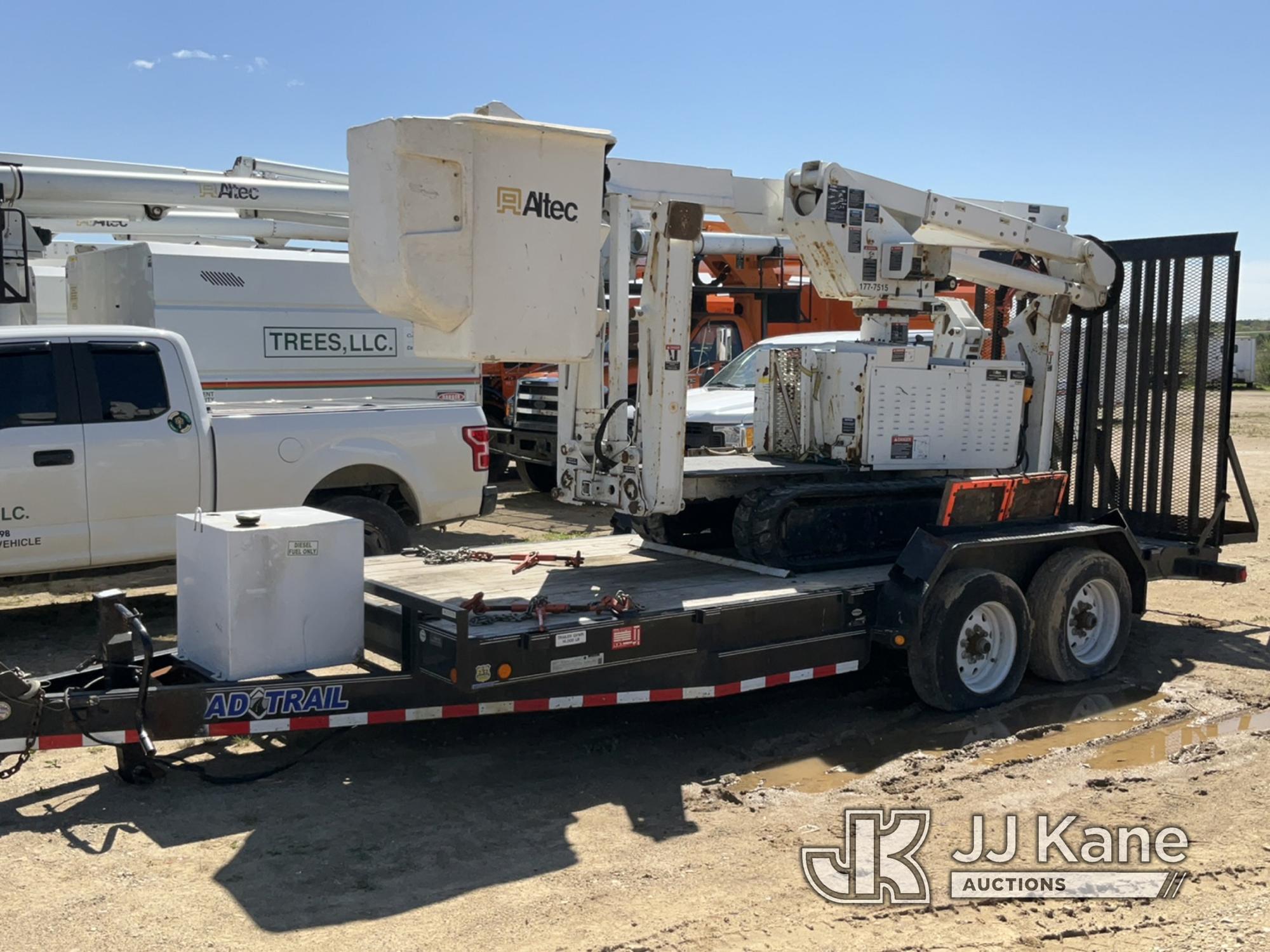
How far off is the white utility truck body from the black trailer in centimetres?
592

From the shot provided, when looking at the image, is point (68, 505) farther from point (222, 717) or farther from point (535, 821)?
point (535, 821)

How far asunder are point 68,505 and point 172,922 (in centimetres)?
451

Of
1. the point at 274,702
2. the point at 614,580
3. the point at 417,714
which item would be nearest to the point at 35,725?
the point at 274,702

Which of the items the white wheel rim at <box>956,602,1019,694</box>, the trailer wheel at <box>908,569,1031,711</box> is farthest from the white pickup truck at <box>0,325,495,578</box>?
the white wheel rim at <box>956,602,1019,694</box>

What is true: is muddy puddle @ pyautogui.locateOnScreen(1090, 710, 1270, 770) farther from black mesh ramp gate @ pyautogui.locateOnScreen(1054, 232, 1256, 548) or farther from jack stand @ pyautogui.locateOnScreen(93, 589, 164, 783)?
jack stand @ pyautogui.locateOnScreen(93, 589, 164, 783)

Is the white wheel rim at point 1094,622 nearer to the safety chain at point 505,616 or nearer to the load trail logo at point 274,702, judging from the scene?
the safety chain at point 505,616

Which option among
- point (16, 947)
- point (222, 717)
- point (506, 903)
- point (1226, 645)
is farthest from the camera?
point (1226, 645)

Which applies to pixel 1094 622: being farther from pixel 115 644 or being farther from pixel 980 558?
pixel 115 644

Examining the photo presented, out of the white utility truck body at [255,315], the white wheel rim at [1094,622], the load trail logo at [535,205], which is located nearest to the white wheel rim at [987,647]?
the white wheel rim at [1094,622]

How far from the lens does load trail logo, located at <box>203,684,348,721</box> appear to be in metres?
5.62

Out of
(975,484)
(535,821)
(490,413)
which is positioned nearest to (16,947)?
(535,821)

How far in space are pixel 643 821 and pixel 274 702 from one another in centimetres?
175

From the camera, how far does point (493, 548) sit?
27.9ft

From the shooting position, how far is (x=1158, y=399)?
9758 mm
